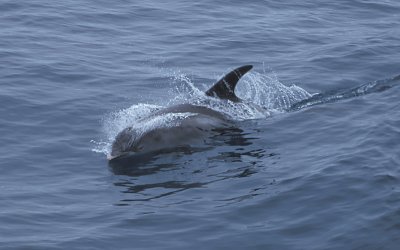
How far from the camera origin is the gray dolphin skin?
1869cm

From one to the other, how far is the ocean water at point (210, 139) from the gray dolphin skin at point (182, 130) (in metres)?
0.27

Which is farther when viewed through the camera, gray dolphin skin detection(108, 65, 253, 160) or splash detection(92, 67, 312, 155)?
splash detection(92, 67, 312, 155)

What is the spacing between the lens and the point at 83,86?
23.5 metres

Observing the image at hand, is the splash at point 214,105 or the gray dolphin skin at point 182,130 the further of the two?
the splash at point 214,105

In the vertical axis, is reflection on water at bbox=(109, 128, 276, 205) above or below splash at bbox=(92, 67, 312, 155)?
A: below

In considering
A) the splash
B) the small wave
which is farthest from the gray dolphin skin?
the small wave

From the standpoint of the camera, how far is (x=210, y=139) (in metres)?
19.0

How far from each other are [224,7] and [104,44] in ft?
18.7

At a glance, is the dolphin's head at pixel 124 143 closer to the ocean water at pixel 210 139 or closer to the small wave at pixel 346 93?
the ocean water at pixel 210 139

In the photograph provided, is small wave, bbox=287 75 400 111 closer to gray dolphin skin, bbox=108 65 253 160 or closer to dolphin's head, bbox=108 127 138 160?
gray dolphin skin, bbox=108 65 253 160

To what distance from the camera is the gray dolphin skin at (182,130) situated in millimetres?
18688

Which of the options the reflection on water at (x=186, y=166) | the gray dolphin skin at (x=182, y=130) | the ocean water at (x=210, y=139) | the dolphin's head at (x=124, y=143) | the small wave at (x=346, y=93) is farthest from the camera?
the small wave at (x=346, y=93)

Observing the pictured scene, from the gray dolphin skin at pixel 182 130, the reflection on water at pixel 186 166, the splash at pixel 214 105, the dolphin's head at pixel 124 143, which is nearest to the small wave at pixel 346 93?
the splash at pixel 214 105

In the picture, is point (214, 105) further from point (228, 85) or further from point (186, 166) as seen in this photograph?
point (186, 166)
